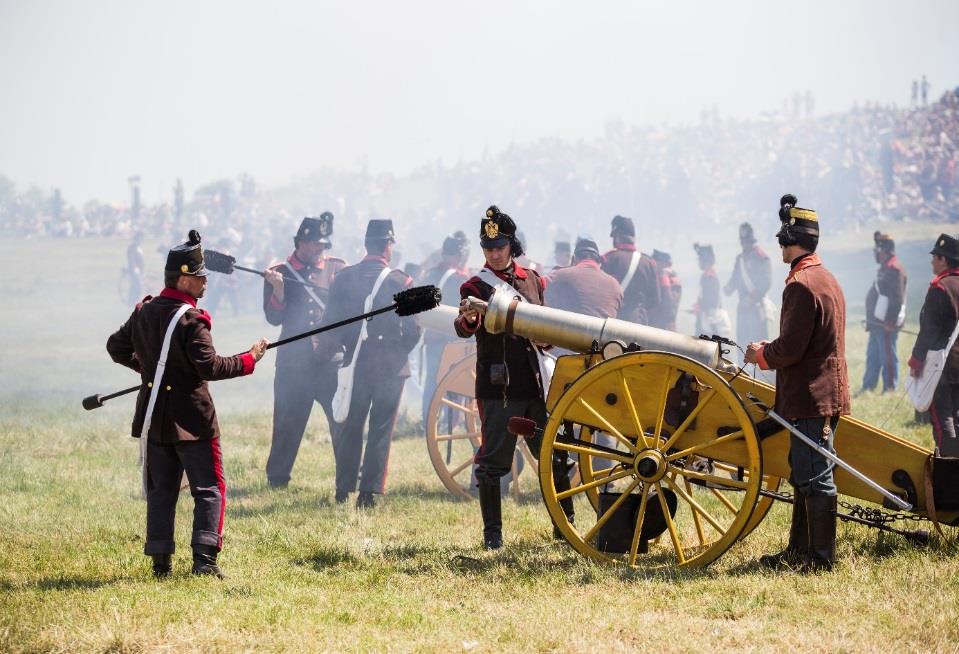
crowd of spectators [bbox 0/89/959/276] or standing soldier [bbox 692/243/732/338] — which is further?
crowd of spectators [bbox 0/89/959/276]

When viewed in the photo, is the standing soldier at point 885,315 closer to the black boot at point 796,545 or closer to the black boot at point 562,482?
the black boot at point 562,482

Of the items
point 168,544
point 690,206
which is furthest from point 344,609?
point 690,206

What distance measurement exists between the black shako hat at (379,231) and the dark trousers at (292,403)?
923 mm

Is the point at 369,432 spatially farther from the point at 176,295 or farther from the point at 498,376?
the point at 176,295

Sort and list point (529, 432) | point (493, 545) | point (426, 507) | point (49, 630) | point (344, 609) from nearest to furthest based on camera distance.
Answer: point (49, 630), point (344, 609), point (529, 432), point (493, 545), point (426, 507)

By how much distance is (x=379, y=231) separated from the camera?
786 centimetres

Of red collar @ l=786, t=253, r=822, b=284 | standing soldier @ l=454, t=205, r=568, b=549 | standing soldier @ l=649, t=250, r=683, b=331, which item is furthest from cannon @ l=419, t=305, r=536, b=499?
standing soldier @ l=649, t=250, r=683, b=331

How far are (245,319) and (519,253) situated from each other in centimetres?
1698

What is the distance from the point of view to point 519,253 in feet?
17.8

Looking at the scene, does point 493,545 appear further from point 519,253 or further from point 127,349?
point 127,349

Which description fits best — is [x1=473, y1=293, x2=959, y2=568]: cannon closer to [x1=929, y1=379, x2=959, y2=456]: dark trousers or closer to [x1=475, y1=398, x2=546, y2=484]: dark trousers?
[x1=475, y1=398, x2=546, y2=484]: dark trousers

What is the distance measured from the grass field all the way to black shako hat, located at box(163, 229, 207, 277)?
127 cm

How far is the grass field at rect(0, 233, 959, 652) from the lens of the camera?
151 inches

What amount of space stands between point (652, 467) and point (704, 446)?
0.23 meters
